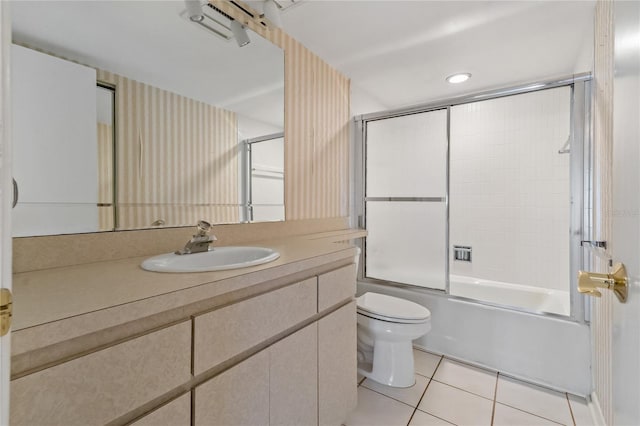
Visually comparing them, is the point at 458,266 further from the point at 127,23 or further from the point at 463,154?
the point at 127,23

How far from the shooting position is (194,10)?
140cm

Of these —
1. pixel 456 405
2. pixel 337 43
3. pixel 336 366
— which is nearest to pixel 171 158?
pixel 336 366

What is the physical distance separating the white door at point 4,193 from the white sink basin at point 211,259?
60cm

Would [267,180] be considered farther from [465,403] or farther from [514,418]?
[514,418]

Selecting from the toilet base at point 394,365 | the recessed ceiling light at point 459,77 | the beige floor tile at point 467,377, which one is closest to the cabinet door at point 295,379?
the toilet base at point 394,365

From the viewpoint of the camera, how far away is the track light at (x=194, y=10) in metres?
1.39

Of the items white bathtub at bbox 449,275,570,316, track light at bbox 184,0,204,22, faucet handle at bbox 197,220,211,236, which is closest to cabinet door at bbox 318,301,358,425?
faucet handle at bbox 197,220,211,236

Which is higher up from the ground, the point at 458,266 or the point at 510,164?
the point at 510,164

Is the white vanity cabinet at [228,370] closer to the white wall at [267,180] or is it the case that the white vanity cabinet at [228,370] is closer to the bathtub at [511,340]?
the white wall at [267,180]

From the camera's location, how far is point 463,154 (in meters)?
3.06

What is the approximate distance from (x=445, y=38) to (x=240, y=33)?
4.35 feet

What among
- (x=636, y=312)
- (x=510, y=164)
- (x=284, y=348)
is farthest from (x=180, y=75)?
(x=510, y=164)

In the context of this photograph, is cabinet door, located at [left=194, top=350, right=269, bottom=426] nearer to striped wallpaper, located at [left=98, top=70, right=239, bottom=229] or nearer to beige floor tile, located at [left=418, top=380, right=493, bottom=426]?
striped wallpaper, located at [left=98, top=70, right=239, bottom=229]

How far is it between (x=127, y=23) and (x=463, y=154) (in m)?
2.98
